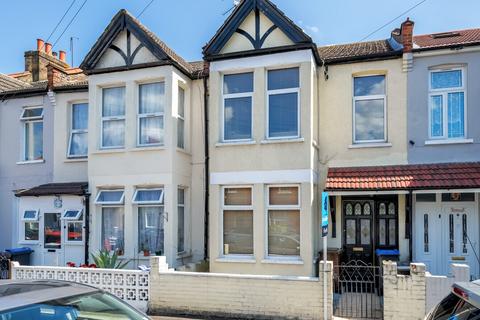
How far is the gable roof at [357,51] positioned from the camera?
452 inches

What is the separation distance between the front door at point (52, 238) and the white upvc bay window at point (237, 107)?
19.5ft

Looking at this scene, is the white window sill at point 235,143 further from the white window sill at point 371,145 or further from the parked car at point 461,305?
the parked car at point 461,305

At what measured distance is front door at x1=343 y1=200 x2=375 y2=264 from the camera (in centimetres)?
1155

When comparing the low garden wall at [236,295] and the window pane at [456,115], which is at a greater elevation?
the window pane at [456,115]

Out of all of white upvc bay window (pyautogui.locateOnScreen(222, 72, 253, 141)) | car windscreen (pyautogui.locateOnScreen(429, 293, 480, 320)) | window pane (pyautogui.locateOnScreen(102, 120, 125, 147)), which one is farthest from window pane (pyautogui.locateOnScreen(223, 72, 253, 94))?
car windscreen (pyautogui.locateOnScreen(429, 293, 480, 320))

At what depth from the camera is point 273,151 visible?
1098cm

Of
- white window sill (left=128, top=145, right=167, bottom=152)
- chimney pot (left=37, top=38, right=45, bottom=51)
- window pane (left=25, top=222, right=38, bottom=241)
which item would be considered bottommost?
window pane (left=25, top=222, right=38, bottom=241)

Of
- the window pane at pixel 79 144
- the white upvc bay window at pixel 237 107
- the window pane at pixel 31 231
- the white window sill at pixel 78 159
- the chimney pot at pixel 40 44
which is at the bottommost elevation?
the window pane at pixel 31 231

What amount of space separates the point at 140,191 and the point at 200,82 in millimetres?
3522

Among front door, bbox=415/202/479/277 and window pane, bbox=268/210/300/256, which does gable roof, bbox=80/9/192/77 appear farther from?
front door, bbox=415/202/479/277

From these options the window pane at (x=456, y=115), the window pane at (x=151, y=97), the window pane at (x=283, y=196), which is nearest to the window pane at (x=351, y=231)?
the window pane at (x=283, y=196)

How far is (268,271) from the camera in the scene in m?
10.7

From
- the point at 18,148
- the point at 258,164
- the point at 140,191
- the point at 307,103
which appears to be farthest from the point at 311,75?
the point at 18,148

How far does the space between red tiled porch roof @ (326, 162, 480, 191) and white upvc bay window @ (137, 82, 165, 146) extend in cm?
469
